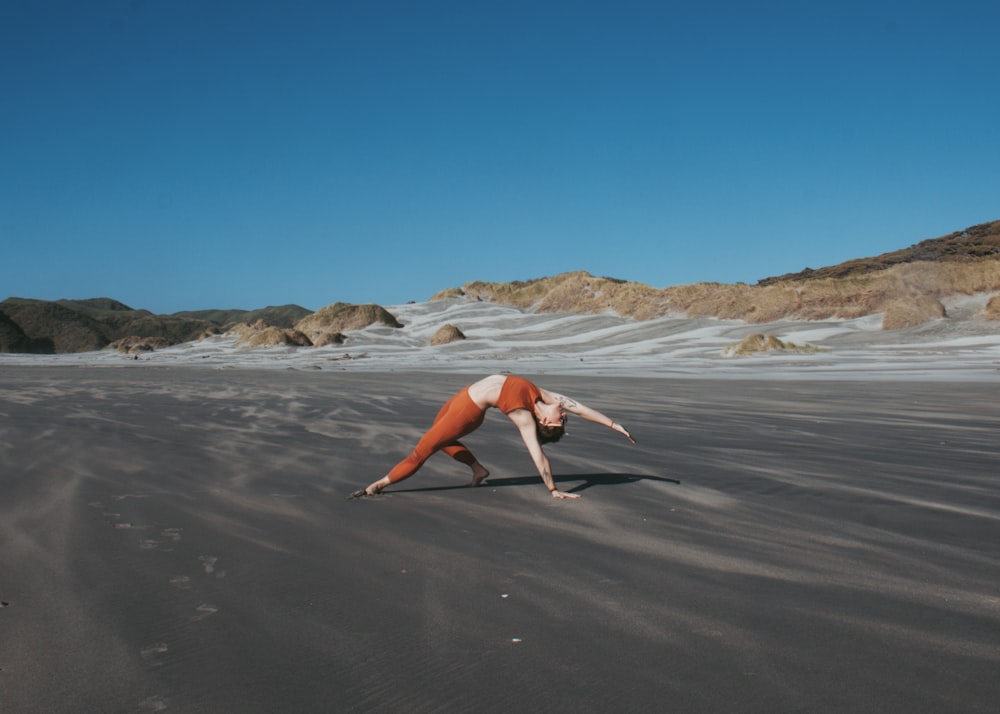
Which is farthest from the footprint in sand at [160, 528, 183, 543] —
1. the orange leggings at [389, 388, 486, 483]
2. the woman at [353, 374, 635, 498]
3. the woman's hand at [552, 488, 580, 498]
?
the woman's hand at [552, 488, 580, 498]

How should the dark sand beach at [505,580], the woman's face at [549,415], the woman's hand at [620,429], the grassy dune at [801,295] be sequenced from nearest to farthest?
the dark sand beach at [505,580]
the woman's hand at [620,429]
the woman's face at [549,415]
the grassy dune at [801,295]

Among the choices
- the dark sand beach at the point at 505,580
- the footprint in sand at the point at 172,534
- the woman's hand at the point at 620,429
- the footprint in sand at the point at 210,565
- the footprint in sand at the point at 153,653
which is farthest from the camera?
the woman's hand at the point at 620,429

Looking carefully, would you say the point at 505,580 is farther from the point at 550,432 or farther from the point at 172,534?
the point at 550,432

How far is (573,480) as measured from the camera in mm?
6910

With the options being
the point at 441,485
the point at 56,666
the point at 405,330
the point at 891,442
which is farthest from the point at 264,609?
the point at 405,330

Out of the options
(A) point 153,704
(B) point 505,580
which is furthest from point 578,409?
(A) point 153,704

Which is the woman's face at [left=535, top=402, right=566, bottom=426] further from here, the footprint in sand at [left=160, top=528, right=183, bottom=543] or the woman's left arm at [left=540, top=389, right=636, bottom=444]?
the footprint in sand at [left=160, top=528, right=183, bottom=543]

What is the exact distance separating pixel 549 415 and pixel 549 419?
0.03 metres

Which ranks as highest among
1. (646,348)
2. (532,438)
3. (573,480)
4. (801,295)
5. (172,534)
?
(801,295)

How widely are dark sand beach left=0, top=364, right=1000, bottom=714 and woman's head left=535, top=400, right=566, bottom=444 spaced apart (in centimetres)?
49

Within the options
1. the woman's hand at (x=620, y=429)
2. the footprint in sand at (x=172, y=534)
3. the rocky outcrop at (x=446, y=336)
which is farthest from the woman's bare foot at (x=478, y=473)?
the rocky outcrop at (x=446, y=336)

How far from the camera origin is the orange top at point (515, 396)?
611 centimetres

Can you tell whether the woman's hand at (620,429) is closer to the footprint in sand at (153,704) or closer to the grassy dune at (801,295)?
the footprint in sand at (153,704)

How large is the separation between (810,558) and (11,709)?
3.61m
